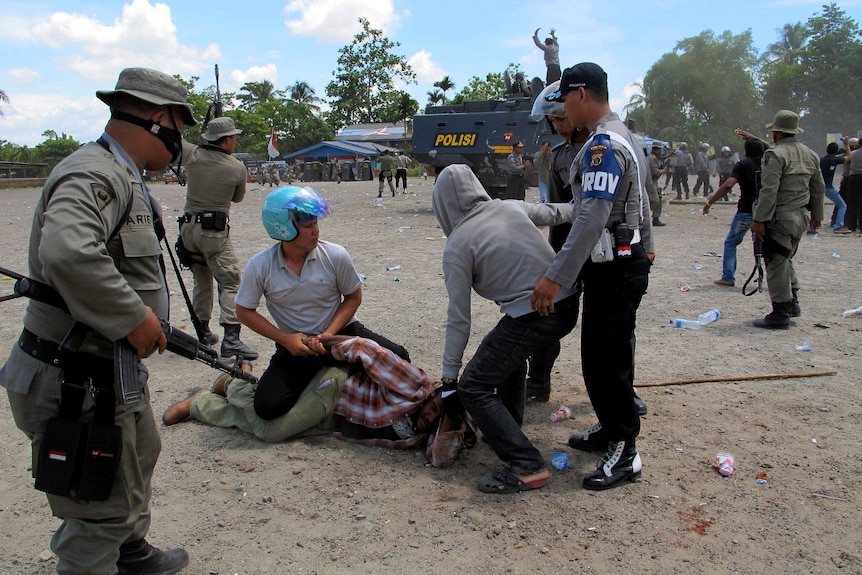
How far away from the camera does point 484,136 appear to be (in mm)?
14758

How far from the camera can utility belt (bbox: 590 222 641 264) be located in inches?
120

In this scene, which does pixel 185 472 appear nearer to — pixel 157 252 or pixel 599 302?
pixel 157 252

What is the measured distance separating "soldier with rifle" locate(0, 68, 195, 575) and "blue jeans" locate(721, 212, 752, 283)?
21.6 ft

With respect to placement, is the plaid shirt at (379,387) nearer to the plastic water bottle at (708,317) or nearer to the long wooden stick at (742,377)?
the long wooden stick at (742,377)

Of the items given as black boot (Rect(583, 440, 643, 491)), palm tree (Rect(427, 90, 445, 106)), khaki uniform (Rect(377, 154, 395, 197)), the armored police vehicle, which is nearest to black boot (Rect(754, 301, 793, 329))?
black boot (Rect(583, 440, 643, 491))

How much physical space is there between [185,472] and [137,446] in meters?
1.20

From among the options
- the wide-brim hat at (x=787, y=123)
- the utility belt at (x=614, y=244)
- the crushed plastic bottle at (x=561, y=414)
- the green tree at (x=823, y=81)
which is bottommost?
the crushed plastic bottle at (x=561, y=414)

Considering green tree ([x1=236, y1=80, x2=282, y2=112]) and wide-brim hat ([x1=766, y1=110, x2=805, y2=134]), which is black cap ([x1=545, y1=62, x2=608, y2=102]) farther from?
green tree ([x1=236, y1=80, x2=282, y2=112])

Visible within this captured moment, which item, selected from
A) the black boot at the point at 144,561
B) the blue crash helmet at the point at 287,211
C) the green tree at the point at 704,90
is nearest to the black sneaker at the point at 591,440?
the blue crash helmet at the point at 287,211

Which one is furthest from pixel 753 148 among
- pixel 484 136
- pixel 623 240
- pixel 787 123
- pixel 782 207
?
pixel 484 136

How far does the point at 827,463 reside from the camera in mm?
3426

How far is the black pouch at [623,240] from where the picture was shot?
121 inches

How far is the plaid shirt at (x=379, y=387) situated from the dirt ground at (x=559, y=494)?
0.20 meters

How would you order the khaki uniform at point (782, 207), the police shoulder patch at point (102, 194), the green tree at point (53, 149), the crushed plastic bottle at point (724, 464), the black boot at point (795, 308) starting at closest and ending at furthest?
the police shoulder patch at point (102, 194)
the crushed plastic bottle at point (724, 464)
the khaki uniform at point (782, 207)
the black boot at point (795, 308)
the green tree at point (53, 149)
